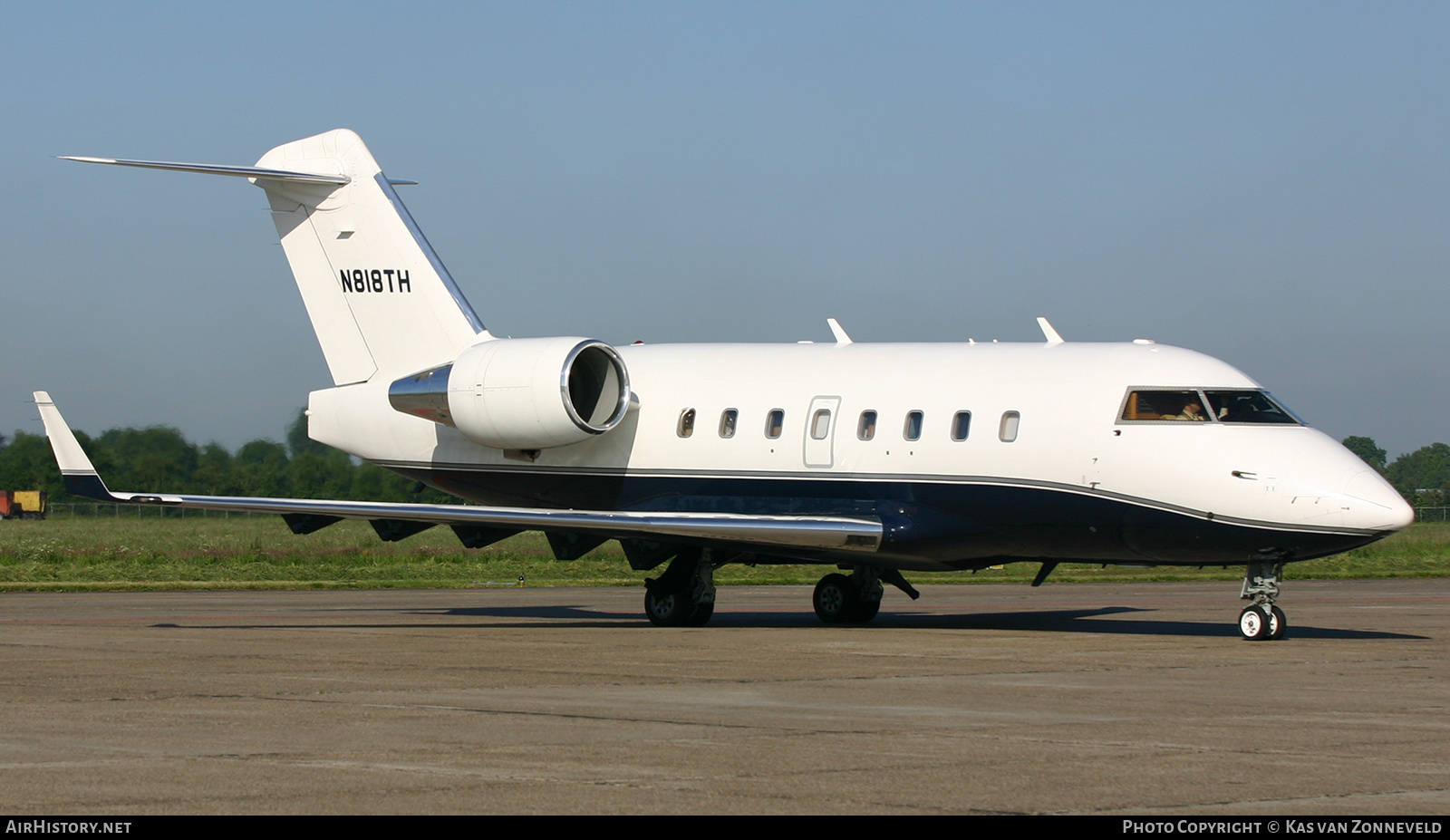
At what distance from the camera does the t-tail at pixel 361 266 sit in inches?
920

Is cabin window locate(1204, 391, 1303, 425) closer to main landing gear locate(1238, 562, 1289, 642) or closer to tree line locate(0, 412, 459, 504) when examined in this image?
main landing gear locate(1238, 562, 1289, 642)

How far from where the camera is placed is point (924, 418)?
1961cm

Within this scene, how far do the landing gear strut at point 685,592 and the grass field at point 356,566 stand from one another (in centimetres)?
1268

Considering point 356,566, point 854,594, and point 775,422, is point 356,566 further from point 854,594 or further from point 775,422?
point 775,422

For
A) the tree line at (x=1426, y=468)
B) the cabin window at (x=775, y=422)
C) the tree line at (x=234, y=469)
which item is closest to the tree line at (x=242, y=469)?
the tree line at (x=234, y=469)

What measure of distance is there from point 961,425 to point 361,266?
9555 millimetres

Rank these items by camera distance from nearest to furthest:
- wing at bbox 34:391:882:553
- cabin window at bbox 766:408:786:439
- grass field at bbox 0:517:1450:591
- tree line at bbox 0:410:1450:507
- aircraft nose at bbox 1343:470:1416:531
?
aircraft nose at bbox 1343:470:1416:531 → wing at bbox 34:391:882:553 → cabin window at bbox 766:408:786:439 → grass field at bbox 0:517:1450:591 → tree line at bbox 0:410:1450:507

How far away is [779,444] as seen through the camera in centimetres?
2069

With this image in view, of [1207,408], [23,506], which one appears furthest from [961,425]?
[23,506]

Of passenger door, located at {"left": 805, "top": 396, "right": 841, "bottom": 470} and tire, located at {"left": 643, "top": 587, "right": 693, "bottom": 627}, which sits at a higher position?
passenger door, located at {"left": 805, "top": 396, "right": 841, "bottom": 470}

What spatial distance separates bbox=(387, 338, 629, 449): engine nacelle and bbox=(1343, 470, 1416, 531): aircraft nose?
9.46 m

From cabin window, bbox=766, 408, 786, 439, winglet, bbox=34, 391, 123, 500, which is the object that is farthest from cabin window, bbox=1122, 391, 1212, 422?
winglet, bbox=34, 391, 123, 500

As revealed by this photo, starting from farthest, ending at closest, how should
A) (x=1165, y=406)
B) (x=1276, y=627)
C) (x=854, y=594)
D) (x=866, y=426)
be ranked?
(x=854, y=594), (x=866, y=426), (x=1165, y=406), (x=1276, y=627)

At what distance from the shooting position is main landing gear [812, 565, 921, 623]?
2209 cm
